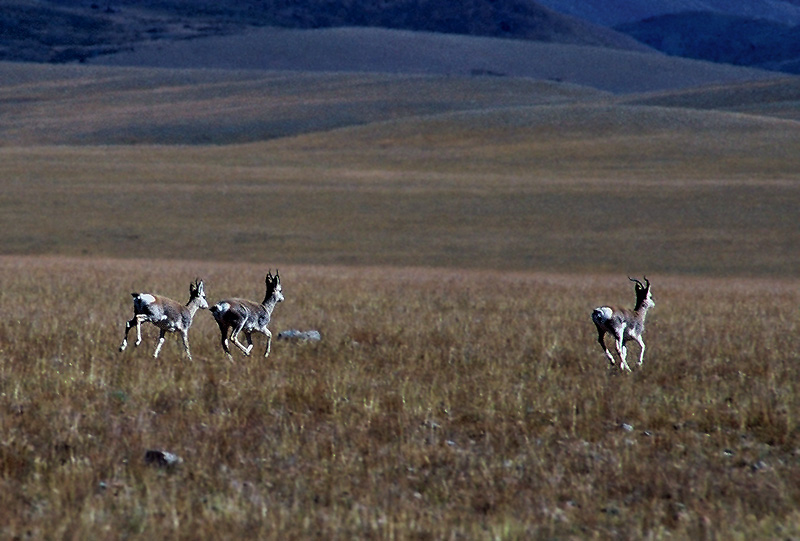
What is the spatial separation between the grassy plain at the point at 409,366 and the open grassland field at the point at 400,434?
25 mm

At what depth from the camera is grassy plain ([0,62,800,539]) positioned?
5.03 metres

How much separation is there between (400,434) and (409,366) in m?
2.66

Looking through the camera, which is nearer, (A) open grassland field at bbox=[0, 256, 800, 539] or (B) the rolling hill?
(A) open grassland field at bbox=[0, 256, 800, 539]

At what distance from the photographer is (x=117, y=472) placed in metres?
5.37

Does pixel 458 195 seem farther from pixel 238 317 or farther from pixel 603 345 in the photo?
pixel 603 345

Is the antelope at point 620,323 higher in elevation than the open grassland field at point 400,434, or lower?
higher

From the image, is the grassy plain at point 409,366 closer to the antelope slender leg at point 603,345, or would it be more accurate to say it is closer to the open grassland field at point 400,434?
the open grassland field at point 400,434

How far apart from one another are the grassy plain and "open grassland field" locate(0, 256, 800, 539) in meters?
0.02

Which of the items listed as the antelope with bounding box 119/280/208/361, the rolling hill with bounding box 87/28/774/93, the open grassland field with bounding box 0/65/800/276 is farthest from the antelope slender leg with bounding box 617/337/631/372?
the rolling hill with bounding box 87/28/774/93

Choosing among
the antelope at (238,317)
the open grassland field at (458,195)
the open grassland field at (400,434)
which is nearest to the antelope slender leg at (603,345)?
the open grassland field at (400,434)

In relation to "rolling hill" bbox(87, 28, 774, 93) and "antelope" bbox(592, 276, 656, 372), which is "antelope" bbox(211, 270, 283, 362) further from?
"rolling hill" bbox(87, 28, 774, 93)

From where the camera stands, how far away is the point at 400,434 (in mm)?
6395

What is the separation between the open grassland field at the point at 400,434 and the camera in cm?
479

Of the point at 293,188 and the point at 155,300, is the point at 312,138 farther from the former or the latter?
the point at 155,300
